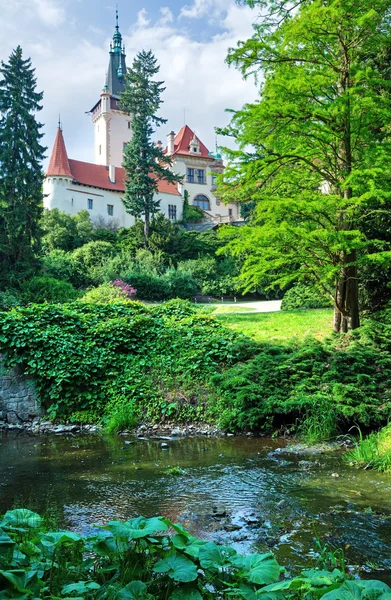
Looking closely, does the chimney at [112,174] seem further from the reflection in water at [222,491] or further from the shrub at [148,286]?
the reflection in water at [222,491]

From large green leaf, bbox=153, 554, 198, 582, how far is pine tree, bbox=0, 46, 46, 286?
2545cm

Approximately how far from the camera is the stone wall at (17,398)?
1026cm

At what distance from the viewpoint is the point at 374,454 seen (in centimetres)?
654

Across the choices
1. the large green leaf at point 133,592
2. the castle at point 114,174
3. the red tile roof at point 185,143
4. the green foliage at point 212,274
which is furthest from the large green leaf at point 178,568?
the red tile roof at point 185,143

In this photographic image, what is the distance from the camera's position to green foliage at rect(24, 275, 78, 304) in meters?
24.4

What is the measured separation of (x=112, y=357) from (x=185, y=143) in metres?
52.4

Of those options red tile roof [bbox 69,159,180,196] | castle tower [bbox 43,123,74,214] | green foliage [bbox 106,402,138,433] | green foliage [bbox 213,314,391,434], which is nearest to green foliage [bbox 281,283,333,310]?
green foliage [bbox 213,314,391,434]

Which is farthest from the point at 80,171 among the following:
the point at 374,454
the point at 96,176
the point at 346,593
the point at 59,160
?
the point at 346,593

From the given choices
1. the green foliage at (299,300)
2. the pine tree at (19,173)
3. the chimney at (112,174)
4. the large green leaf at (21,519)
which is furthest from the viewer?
the chimney at (112,174)

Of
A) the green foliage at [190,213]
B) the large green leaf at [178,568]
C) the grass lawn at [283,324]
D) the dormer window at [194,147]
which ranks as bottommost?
the large green leaf at [178,568]

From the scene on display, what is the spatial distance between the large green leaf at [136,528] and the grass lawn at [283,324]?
8.53m

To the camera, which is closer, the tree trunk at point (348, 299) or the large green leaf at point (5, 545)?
the large green leaf at point (5, 545)

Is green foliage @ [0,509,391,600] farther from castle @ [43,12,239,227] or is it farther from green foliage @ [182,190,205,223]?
green foliage @ [182,190,205,223]

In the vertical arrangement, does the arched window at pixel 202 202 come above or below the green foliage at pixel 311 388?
above
